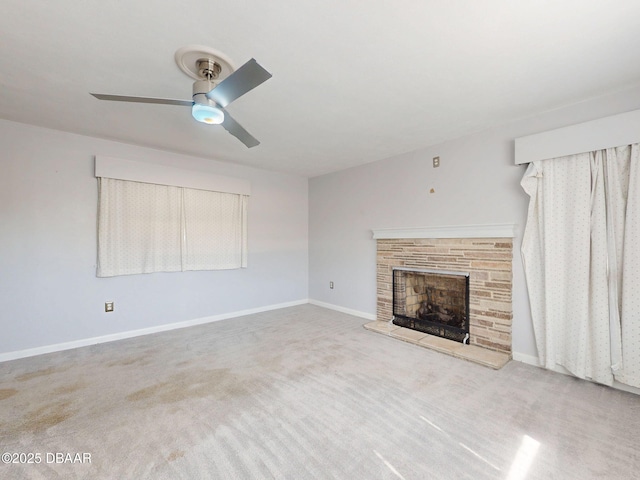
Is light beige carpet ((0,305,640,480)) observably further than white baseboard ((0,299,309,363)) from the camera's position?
No

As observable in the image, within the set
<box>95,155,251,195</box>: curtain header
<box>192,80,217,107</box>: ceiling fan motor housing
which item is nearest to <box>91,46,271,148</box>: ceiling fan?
<box>192,80,217,107</box>: ceiling fan motor housing

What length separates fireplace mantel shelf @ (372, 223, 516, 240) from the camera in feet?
9.50

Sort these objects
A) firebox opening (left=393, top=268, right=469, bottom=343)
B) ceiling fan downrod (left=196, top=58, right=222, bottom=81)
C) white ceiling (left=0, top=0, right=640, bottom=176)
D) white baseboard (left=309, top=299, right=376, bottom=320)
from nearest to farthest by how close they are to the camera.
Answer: white ceiling (left=0, top=0, right=640, bottom=176) → ceiling fan downrod (left=196, top=58, right=222, bottom=81) → firebox opening (left=393, top=268, right=469, bottom=343) → white baseboard (left=309, top=299, right=376, bottom=320)

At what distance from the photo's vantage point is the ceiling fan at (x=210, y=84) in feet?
5.00

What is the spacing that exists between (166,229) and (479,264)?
12.8 feet

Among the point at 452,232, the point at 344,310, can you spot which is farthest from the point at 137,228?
the point at 452,232

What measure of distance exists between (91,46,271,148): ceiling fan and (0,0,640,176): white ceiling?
91 millimetres

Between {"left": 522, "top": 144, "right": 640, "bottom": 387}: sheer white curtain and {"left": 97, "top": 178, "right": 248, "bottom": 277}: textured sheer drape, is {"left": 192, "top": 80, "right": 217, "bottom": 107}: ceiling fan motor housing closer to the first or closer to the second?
{"left": 97, "top": 178, "right": 248, "bottom": 277}: textured sheer drape

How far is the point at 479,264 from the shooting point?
3.10 meters

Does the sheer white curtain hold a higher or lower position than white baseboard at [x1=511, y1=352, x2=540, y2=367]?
higher

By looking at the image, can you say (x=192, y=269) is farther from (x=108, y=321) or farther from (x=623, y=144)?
(x=623, y=144)

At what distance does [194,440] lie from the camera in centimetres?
169

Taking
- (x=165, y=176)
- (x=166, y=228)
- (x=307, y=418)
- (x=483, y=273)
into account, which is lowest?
(x=307, y=418)

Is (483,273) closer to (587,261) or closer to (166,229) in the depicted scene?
(587,261)
